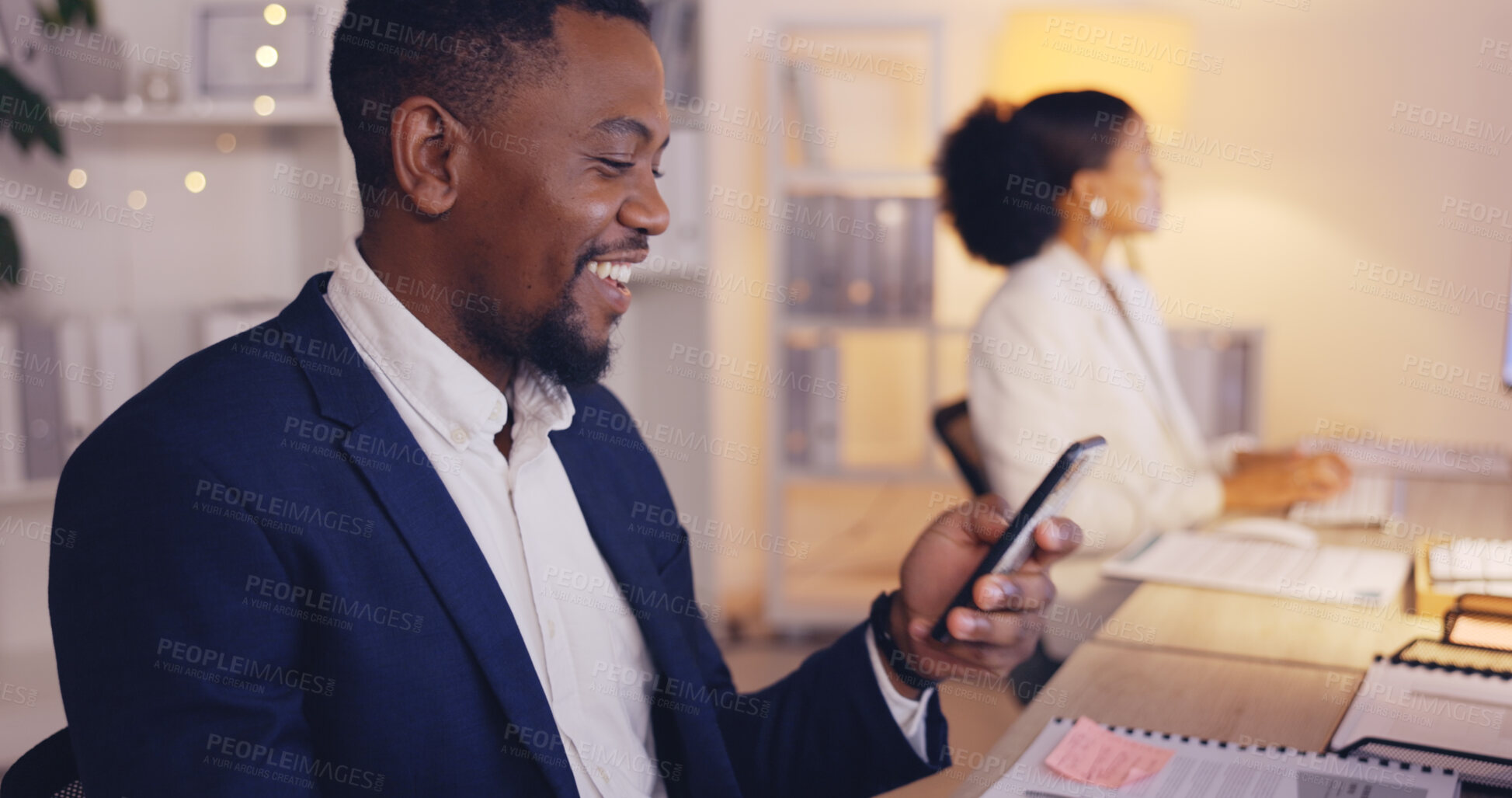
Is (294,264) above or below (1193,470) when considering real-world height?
above

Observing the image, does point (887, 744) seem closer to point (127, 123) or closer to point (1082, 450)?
point (1082, 450)

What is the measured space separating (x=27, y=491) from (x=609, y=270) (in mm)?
1731

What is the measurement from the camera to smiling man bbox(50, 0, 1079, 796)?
800 millimetres

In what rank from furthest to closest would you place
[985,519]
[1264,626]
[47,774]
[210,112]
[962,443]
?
[210,112]
[962,443]
[1264,626]
[985,519]
[47,774]

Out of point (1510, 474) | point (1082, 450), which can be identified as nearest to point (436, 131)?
point (1082, 450)

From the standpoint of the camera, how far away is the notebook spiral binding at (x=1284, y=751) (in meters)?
0.92

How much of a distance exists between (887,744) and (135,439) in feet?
2.30

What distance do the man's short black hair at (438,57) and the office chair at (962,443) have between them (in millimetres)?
1040

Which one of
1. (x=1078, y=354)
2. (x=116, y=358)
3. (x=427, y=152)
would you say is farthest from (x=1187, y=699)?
(x=116, y=358)

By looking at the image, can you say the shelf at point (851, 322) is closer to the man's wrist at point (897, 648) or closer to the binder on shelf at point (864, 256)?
the binder on shelf at point (864, 256)

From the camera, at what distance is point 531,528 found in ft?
3.44

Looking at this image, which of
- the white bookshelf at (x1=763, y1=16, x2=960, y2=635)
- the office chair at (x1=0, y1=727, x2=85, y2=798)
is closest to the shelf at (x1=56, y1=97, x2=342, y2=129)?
the white bookshelf at (x1=763, y1=16, x2=960, y2=635)

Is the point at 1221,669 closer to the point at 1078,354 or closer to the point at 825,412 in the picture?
the point at 1078,354

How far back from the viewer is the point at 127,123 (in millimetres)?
2441
